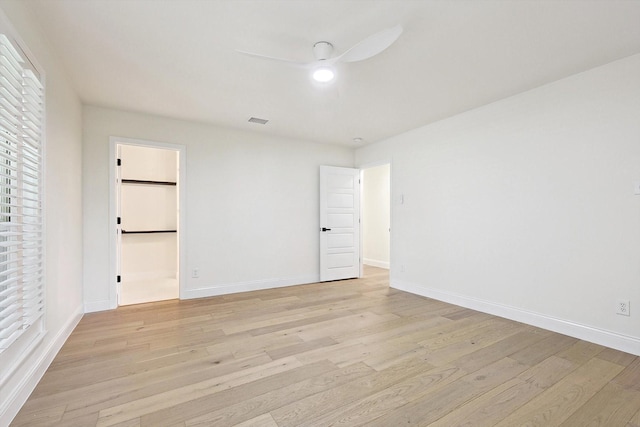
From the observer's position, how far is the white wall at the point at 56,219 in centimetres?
181

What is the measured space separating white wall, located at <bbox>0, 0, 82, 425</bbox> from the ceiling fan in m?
1.57

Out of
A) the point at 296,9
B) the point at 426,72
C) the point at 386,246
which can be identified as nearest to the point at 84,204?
the point at 296,9

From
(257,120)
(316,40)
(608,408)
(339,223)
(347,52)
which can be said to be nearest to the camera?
(608,408)

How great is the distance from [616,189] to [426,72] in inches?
77.8

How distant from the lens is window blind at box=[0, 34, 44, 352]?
5.22 feet

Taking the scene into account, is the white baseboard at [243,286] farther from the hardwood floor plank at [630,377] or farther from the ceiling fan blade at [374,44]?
the hardwood floor plank at [630,377]

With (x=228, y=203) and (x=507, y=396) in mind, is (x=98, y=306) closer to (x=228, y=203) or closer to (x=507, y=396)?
(x=228, y=203)

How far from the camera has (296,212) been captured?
5.19 m

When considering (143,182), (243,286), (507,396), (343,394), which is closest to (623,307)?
(507,396)

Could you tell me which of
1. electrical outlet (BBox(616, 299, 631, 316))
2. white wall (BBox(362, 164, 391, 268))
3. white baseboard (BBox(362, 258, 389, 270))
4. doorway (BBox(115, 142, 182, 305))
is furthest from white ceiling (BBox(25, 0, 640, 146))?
white baseboard (BBox(362, 258, 389, 270))

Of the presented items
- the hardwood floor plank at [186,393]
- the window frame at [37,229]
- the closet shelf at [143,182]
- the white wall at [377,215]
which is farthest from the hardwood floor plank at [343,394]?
the closet shelf at [143,182]

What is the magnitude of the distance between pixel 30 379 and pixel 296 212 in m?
3.72

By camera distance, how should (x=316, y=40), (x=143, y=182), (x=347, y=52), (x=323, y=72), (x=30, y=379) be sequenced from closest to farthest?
(x=30, y=379)
(x=347, y=52)
(x=316, y=40)
(x=323, y=72)
(x=143, y=182)

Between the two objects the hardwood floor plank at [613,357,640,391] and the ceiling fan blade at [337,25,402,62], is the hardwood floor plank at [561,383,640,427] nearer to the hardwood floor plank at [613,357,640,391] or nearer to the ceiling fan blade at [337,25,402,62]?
the hardwood floor plank at [613,357,640,391]
